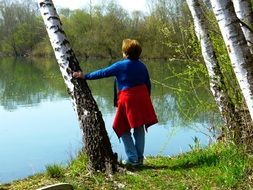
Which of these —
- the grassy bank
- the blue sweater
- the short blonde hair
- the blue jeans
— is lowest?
the grassy bank

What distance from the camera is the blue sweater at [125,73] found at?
6555 millimetres

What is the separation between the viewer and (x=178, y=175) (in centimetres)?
630

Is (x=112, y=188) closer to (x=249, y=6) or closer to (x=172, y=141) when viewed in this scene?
(x=249, y=6)

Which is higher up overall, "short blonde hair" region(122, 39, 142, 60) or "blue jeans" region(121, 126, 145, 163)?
"short blonde hair" region(122, 39, 142, 60)

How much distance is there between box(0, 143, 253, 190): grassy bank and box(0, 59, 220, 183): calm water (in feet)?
2.95

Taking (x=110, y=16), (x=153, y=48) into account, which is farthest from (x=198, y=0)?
(x=110, y=16)

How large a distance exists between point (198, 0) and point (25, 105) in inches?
771

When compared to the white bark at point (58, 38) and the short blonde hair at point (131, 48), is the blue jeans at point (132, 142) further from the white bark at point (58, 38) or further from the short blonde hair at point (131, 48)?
the short blonde hair at point (131, 48)

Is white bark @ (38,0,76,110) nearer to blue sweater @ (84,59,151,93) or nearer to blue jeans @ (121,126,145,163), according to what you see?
blue sweater @ (84,59,151,93)

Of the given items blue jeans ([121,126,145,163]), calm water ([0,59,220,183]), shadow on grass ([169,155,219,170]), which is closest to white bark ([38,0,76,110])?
blue jeans ([121,126,145,163])

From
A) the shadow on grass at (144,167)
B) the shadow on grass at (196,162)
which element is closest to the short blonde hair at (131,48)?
the shadow on grass at (144,167)

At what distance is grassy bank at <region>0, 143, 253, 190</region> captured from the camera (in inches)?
227

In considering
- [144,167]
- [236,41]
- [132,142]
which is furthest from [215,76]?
[236,41]

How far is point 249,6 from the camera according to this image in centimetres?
549
